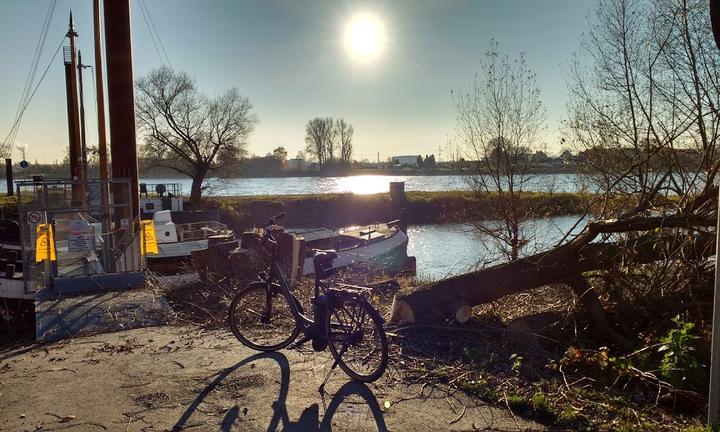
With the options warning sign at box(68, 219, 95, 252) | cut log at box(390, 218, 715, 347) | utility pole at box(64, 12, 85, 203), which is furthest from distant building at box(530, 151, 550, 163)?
utility pole at box(64, 12, 85, 203)

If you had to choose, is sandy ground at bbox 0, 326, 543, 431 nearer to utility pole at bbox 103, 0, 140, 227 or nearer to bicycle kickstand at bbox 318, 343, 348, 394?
bicycle kickstand at bbox 318, 343, 348, 394

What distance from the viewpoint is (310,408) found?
3660mm

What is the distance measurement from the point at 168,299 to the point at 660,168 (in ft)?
22.4

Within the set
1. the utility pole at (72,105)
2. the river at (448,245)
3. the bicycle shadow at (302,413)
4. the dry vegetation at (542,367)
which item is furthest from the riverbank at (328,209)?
the bicycle shadow at (302,413)

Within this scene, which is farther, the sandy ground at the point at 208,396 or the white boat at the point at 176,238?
the white boat at the point at 176,238

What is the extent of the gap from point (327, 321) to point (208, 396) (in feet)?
3.40

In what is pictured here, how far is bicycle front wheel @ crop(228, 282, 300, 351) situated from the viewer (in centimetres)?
491

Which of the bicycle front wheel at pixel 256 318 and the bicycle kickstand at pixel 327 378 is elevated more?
the bicycle front wheel at pixel 256 318

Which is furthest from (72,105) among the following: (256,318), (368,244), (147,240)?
(256,318)

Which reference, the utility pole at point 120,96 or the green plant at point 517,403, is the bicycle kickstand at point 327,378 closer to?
the green plant at point 517,403

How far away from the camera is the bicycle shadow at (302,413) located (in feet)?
11.2

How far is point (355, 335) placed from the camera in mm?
4152

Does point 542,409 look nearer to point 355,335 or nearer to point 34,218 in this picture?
point 355,335

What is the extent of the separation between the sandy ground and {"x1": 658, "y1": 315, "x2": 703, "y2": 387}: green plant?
43.7 inches
